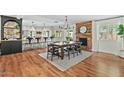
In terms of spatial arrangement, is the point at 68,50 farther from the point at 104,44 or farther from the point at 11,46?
the point at 11,46

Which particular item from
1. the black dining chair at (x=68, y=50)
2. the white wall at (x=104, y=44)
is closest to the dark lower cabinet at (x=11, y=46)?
the black dining chair at (x=68, y=50)

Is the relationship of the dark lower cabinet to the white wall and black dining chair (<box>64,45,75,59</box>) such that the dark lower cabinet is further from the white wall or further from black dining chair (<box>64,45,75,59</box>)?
the white wall

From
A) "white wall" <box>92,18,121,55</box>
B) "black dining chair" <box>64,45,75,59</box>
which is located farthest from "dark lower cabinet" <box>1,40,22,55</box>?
"white wall" <box>92,18,121,55</box>

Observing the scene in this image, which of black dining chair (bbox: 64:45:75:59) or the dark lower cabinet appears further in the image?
the dark lower cabinet

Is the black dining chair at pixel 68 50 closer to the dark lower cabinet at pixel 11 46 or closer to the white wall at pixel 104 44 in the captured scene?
the white wall at pixel 104 44

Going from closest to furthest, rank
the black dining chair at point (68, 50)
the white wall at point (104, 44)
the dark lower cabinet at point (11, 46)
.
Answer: the white wall at point (104, 44) < the black dining chair at point (68, 50) < the dark lower cabinet at point (11, 46)

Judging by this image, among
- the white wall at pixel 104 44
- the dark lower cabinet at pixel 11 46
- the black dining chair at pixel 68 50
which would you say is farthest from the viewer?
the dark lower cabinet at pixel 11 46

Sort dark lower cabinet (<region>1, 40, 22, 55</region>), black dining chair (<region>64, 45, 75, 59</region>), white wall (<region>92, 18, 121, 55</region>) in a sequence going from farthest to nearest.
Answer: dark lower cabinet (<region>1, 40, 22, 55</region>) < black dining chair (<region>64, 45, 75, 59</region>) < white wall (<region>92, 18, 121, 55</region>)

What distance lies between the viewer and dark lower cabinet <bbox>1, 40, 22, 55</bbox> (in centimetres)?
660

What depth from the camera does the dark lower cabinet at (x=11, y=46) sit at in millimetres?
6598
